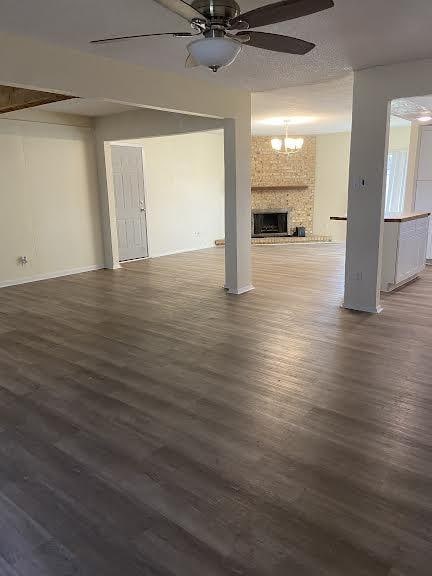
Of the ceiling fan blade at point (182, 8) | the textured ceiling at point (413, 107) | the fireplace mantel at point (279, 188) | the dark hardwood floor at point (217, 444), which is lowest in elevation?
the dark hardwood floor at point (217, 444)

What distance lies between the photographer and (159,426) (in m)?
2.65

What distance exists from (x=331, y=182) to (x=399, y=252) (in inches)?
211

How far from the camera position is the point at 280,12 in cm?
219

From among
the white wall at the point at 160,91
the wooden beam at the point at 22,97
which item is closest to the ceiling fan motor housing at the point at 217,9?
the white wall at the point at 160,91

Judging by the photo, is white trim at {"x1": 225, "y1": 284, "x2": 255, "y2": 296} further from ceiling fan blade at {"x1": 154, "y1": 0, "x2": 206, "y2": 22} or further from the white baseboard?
ceiling fan blade at {"x1": 154, "y1": 0, "x2": 206, "y2": 22}

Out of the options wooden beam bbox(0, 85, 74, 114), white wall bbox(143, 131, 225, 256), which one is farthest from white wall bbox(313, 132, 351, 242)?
wooden beam bbox(0, 85, 74, 114)

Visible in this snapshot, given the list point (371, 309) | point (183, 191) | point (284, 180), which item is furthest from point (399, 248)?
point (284, 180)

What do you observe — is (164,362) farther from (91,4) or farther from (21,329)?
(91,4)

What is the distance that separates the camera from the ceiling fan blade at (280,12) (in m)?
2.05

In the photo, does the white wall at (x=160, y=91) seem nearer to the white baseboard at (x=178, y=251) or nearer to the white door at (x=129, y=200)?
the white door at (x=129, y=200)

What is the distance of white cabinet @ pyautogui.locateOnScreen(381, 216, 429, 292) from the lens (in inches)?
219

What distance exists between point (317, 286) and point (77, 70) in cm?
410

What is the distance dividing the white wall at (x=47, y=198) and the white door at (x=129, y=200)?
503mm

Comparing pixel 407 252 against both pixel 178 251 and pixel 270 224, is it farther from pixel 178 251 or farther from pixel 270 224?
pixel 270 224
